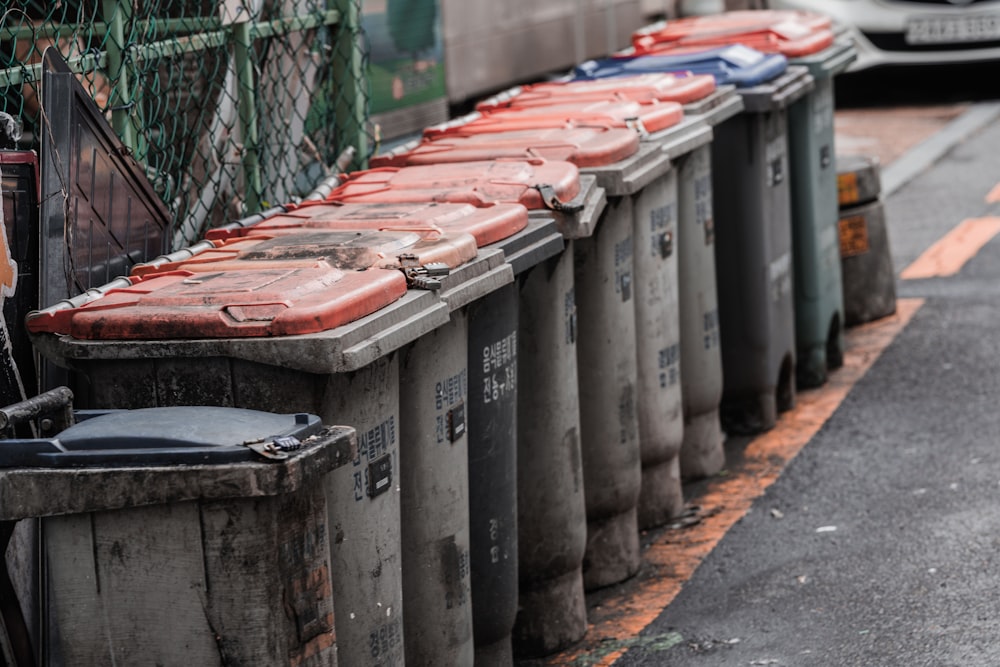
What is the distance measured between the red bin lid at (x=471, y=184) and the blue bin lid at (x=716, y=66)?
5.95ft

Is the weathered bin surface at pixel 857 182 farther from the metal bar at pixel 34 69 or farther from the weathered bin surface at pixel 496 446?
the metal bar at pixel 34 69

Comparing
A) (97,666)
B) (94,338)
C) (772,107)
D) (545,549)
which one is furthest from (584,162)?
(97,666)

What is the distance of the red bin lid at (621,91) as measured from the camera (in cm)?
561

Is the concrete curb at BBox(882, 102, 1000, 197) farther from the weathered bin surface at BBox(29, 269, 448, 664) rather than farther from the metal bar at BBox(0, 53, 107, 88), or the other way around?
the weathered bin surface at BBox(29, 269, 448, 664)

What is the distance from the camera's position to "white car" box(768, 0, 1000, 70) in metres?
14.7

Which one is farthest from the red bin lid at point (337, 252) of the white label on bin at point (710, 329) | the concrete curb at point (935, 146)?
the concrete curb at point (935, 146)

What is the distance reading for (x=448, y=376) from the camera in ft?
11.9

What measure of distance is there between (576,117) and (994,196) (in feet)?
20.8

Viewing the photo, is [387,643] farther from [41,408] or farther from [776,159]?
[776,159]

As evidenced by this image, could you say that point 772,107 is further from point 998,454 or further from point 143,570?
point 143,570

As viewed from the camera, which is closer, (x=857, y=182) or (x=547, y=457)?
(x=547, y=457)

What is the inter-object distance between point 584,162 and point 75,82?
5.15ft

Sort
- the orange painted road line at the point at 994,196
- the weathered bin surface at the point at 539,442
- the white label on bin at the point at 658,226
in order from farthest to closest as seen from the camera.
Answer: the orange painted road line at the point at 994,196 < the white label on bin at the point at 658,226 < the weathered bin surface at the point at 539,442

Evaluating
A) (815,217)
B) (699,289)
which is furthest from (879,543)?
(815,217)
